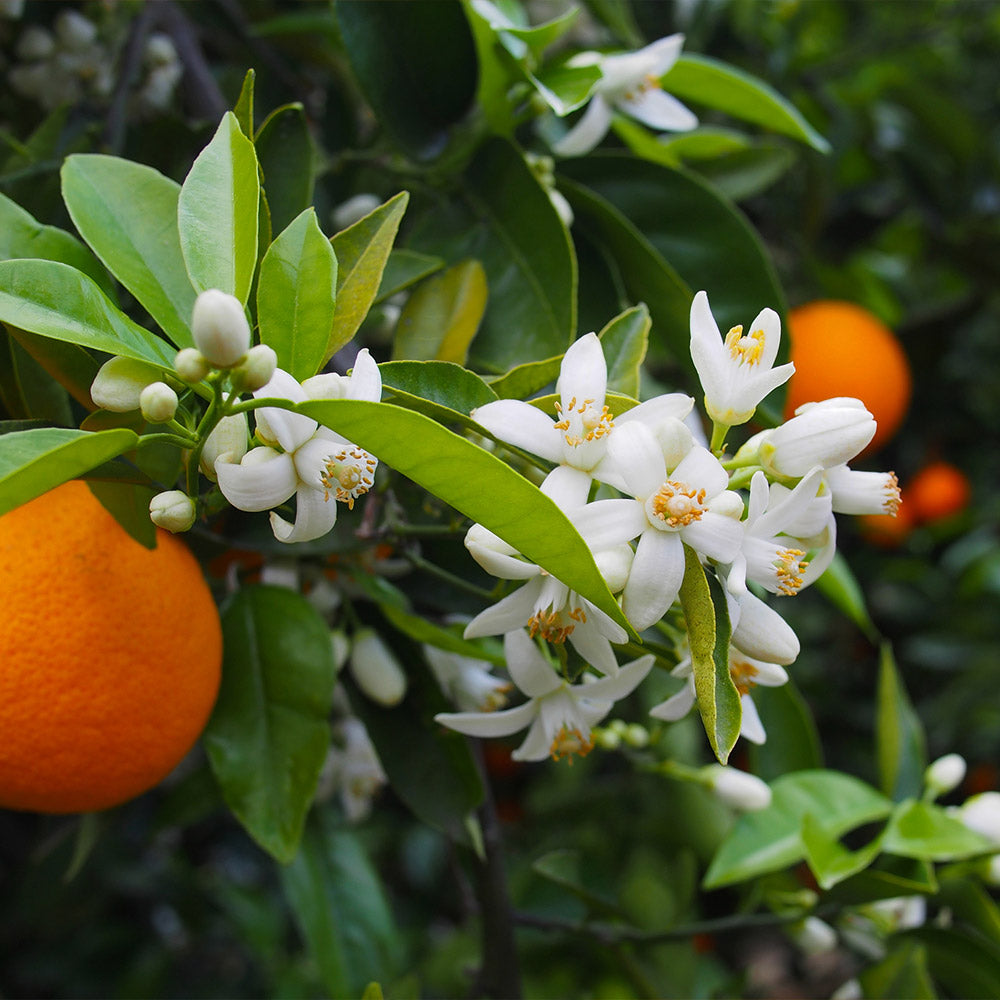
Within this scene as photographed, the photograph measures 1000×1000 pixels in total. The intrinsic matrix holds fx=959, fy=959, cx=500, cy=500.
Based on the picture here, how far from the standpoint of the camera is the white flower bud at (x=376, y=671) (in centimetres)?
74

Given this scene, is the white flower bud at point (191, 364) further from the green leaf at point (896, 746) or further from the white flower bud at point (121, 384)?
the green leaf at point (896, 746)

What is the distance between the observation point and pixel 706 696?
452 mm

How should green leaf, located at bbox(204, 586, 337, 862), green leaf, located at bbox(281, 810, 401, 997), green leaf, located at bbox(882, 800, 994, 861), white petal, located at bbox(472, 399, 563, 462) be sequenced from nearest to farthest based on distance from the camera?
1. white petal, located at bbox(472, 399, 563, 462)
2. green leaf, located at bbox(204, 586, 337, 862)
3. green leaf, located at bbox(882, 800, 994, 861)
4. green leaf, located at bbox(281, 810, 401, 997)

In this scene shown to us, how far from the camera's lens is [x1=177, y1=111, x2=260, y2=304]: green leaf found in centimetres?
A: 49

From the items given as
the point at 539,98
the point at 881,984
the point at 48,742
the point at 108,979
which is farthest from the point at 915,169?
the point at 108,979

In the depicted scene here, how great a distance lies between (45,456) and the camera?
402 mm

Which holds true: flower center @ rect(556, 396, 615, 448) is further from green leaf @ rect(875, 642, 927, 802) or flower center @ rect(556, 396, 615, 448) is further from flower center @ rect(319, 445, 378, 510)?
green leaf @ rect(875, 642, 927, 802)

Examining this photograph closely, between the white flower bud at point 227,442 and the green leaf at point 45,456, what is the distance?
42 mm

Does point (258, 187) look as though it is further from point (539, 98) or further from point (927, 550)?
point (927, 550)

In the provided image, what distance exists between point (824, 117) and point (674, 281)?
97 cm

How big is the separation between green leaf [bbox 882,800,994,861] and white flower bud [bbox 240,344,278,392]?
0.70 m

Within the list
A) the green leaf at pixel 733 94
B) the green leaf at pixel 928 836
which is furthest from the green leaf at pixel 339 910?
the green leaf at pixel 733 94

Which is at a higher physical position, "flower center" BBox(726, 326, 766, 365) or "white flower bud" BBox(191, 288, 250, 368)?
"white flower bud" BBox(191, 288, 250, 368)

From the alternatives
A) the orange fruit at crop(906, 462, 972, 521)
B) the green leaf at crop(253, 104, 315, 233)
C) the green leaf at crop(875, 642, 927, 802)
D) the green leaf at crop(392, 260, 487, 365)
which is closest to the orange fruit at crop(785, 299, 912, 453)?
the green leaf at crop(875, 642, 927, 802)
